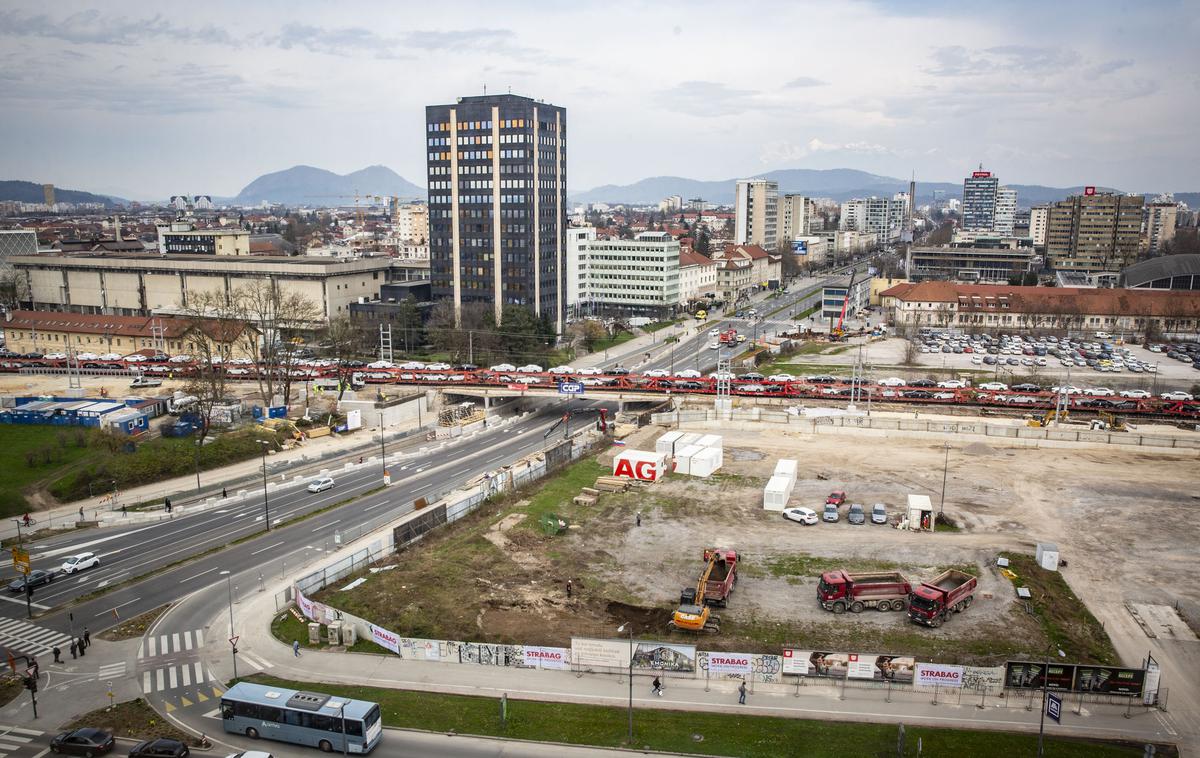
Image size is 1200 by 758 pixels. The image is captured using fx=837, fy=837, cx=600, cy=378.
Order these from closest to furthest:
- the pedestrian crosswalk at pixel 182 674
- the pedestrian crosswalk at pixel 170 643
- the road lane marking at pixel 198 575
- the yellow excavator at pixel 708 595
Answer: the pedestrian crosswalk at pixel 182 674, the pedestrian crosswalk at pixel 170 643, the yellow excavator at pixel 708 595, the road lane marking at pixel 198 575

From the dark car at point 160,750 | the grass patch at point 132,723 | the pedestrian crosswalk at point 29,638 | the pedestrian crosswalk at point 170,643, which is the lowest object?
the pedestrian crosswalk at point 29,638

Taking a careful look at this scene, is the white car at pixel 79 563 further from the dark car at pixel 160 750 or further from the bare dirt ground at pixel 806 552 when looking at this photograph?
the dark car at pixel 160 750

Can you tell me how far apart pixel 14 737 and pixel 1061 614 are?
39.5m

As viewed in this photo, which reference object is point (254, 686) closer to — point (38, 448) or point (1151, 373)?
point (38, 448)

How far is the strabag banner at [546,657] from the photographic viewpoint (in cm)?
3070

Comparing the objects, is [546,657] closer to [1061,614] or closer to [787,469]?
[1061,614]

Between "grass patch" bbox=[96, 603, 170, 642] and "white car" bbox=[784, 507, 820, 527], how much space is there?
3169cm

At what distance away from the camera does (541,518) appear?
4697 cm

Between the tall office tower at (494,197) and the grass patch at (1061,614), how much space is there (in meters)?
72.1

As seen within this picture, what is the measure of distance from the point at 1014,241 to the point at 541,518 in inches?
6654

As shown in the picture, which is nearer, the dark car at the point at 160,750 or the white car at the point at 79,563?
the dark car at the point at 160,750

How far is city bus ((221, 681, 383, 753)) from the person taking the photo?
25.4 metres

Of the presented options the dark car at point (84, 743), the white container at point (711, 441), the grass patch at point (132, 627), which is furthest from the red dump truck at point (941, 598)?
the grass patch at point (132, 627)

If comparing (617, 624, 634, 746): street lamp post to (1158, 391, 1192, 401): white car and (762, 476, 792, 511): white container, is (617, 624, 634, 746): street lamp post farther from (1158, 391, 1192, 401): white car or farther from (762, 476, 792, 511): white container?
(1158, 391, 1192, 401): white car
